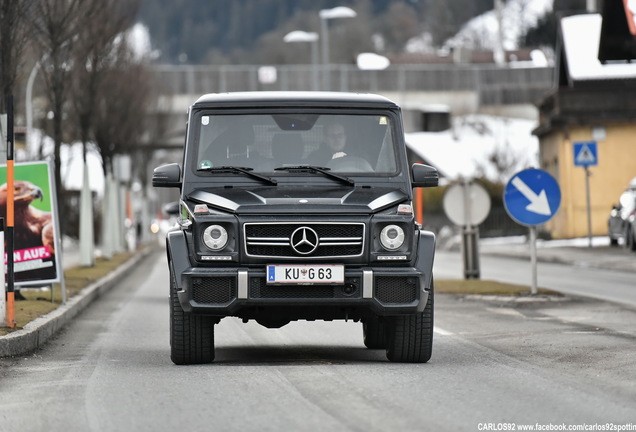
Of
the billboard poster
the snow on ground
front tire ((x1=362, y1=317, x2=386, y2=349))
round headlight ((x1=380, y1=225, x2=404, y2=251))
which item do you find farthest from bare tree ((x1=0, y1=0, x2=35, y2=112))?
the snow on ground

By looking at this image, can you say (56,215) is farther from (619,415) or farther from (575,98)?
(575,98)

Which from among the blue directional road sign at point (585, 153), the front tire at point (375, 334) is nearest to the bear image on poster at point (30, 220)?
the front tire at point (375, 334)

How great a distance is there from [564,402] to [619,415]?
1.92ft

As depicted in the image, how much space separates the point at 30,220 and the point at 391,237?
8.20 m

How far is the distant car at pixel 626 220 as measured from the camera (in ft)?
115

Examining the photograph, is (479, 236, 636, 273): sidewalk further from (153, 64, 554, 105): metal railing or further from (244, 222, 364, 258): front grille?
(244, 222, 364, 258): front grille

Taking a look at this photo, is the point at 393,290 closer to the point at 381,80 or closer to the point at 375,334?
the point at 375,334

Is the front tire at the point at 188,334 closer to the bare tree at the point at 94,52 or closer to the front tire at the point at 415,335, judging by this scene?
the front tire at the point at 415,335

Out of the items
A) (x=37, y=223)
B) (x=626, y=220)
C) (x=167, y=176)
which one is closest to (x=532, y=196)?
(x=37, y=223)

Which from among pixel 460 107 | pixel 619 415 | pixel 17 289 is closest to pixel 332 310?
pixel 619 415

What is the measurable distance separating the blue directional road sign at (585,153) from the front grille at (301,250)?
80.7 ft

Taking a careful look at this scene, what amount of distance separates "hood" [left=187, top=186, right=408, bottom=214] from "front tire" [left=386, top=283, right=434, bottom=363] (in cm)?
86

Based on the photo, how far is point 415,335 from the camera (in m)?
11.5

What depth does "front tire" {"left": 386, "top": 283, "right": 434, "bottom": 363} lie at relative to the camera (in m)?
11.5
